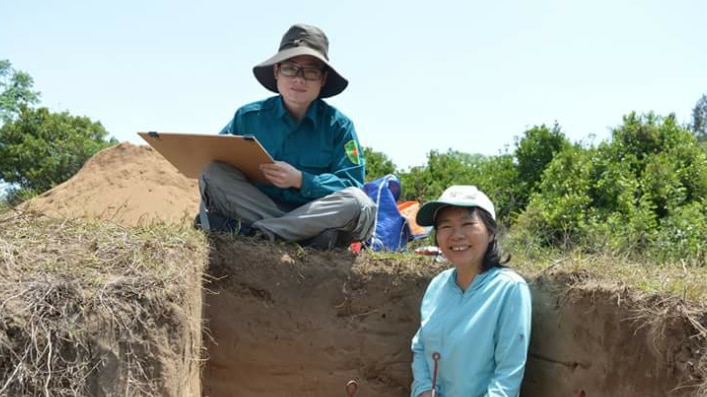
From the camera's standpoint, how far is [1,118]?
446 inches

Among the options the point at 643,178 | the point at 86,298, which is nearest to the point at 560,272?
the point at 86,298

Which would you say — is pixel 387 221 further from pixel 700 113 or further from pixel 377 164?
pixel 700 113

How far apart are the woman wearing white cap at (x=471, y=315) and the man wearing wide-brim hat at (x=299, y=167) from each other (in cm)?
69

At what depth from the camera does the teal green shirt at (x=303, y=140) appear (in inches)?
154

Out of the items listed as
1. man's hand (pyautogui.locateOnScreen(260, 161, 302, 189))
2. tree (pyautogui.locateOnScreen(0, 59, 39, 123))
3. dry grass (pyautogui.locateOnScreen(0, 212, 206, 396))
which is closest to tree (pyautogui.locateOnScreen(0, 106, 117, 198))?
tree (pyautogui.locateOnScreen(0, 59, 39, 123))

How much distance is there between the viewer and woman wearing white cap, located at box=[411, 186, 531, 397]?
9.48ft

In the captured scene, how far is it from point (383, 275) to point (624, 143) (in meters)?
4.21

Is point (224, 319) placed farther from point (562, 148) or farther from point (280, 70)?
point (562, 148)

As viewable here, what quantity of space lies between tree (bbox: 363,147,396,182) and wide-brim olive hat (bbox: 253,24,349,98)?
4.80 metres

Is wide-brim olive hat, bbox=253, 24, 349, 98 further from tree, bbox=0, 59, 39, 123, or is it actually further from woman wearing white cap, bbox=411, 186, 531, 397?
tree, bbox=0, 59, 39, 123

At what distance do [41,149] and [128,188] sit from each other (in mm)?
Result: 4550

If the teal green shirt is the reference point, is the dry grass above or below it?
below

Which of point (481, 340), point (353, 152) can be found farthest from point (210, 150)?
point (481, 340)

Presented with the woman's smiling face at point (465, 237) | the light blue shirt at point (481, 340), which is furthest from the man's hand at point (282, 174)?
the light blue shirt at point (481, 340)
